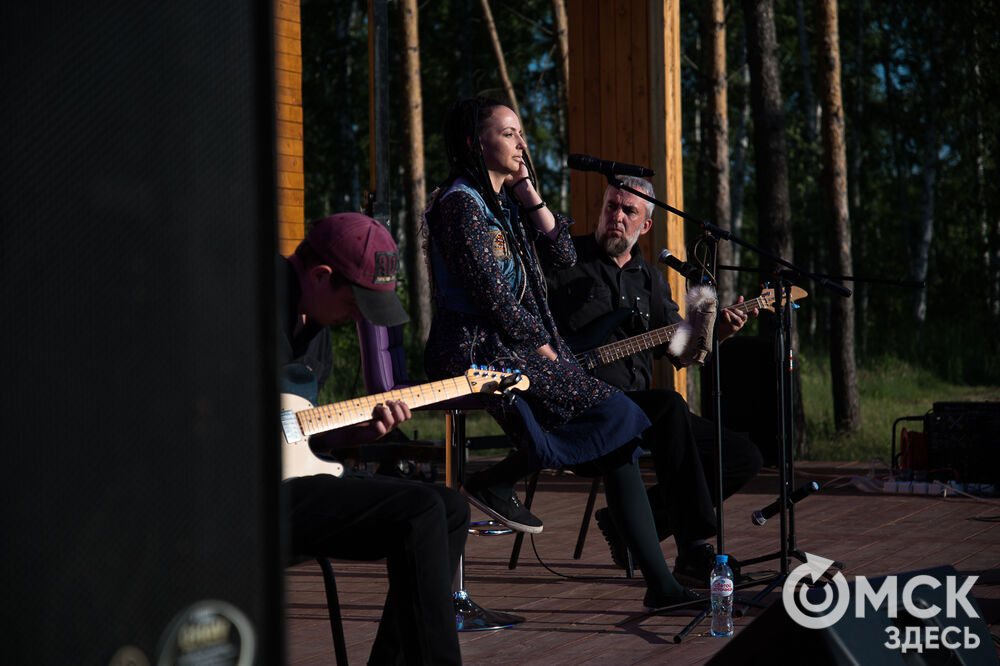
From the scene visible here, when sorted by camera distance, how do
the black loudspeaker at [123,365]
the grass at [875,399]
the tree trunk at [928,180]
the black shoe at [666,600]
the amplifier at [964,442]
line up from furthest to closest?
1. the tree trunk at [928,180]
2. the grass at [875,399]
3. the amplifier at [964,442]
4. the black shoe at [666,600]
5. the black loudspeaker at [123,365]

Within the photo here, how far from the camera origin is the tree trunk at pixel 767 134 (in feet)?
32.7

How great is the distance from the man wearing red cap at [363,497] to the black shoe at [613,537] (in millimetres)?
1872

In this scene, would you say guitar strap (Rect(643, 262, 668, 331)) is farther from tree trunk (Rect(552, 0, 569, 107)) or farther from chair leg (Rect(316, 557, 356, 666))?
tree trunk (Rect(552, 0, 569, 107))

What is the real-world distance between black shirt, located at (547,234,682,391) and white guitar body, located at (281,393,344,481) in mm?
1986

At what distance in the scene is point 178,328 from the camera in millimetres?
986

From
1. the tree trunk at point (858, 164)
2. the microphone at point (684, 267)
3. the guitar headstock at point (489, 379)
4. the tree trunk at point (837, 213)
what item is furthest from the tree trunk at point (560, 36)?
the guitar headstock at point (489, 379)

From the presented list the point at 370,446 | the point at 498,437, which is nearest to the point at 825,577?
the point at 498,437

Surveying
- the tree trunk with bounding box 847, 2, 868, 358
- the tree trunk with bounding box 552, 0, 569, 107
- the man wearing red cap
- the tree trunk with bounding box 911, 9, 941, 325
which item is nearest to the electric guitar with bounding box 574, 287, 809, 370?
the man wearing red cap

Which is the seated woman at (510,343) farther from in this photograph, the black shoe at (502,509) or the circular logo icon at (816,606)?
the circular logo icon at (816,606)

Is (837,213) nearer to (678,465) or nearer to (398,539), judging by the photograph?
(678,465)

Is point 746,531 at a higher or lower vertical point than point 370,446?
lower

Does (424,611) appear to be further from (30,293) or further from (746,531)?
(746,531)

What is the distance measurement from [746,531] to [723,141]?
9.48 m

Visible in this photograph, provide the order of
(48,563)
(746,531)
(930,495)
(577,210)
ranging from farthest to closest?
(577,210) → (930,495) → (746,531) → (48,563)
